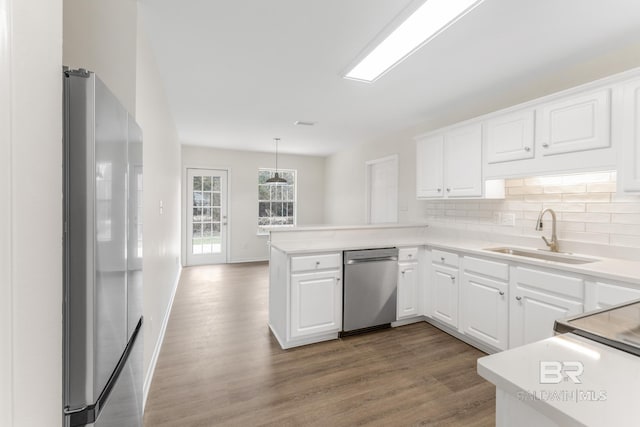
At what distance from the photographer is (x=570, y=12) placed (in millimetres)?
1782

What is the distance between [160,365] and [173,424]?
0.76 meters

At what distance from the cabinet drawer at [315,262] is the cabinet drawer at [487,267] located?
1.20 metres

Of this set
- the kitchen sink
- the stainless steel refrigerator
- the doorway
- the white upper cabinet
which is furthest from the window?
the stainless steel refrigerator

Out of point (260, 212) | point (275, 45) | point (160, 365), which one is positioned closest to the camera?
point (275, 45)

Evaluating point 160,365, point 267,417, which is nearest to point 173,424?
point 267,417

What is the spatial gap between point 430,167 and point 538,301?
5.88 ft

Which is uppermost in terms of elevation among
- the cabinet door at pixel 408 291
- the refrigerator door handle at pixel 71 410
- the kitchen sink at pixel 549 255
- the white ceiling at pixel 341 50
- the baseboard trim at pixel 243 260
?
the white ceiling at pixel 341 50

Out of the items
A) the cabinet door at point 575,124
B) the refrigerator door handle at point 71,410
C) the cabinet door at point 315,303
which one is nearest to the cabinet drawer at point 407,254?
the cabinet door at point 315,303

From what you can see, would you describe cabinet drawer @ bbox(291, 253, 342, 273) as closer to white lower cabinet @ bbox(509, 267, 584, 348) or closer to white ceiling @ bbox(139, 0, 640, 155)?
white lower cabinet @ bbox(509, 267, 584, 348)

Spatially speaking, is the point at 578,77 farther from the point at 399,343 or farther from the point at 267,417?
the point at 267,417

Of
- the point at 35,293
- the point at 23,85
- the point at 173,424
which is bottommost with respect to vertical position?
the point at 173,424

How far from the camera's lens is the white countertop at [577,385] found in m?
0.55

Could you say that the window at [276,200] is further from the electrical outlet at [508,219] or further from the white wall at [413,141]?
the electrical outlet at [508,219]

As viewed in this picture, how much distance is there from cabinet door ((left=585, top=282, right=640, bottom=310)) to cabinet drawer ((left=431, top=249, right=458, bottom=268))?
106 cm
